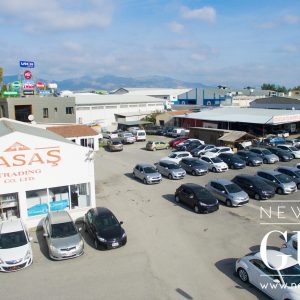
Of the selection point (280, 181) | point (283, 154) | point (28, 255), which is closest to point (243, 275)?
point (28, 255)

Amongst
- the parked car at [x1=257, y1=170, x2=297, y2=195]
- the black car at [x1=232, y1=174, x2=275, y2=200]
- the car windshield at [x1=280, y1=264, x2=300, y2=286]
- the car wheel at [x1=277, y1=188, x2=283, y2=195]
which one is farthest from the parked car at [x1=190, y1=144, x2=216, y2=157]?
the car windshield at [x1=280, y1=264, x2=300, y2=286]

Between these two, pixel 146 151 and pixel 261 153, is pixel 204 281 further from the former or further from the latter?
pixel 146 151

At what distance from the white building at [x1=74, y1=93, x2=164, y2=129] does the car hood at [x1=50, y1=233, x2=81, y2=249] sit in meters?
42.8

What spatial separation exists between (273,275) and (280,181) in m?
13.9

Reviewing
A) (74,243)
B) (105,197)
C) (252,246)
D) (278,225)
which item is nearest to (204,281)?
(252,246)

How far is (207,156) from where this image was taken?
33156 millimetres

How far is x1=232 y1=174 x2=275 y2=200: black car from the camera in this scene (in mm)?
23375

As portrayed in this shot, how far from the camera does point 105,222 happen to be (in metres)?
17.6

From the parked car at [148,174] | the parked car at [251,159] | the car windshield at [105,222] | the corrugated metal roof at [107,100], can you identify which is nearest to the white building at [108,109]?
the corrugated metal roof at [107,100]

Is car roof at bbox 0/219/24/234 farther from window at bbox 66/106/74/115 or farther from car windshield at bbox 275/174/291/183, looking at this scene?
window at bbox 66/106/74/115

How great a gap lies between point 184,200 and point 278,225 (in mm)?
5899

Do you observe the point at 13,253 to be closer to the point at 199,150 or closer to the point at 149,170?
the point at 149,170

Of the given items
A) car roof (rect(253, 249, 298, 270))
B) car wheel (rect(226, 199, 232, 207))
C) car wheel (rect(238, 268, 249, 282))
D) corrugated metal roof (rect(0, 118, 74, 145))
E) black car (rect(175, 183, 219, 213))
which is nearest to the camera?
car roof (rect(253, 249, 298, 270))

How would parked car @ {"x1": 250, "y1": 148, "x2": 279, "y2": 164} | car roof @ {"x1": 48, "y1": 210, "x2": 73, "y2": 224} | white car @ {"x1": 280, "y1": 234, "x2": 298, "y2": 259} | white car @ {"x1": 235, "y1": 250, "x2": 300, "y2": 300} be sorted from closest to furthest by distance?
white car @ {"x1": 235, "y1": 250, "x2": 300, "y2": 300}, white car @ {"x1": 280, "y1": 234, "x2": 298, "y2": 259}, car roof @ {"x1": 48, "y1": 210, "x2": 73, "y2": 224}, parked car @ {"x1": 250, "y1": 148, "x2": 279, "y2": 164}
